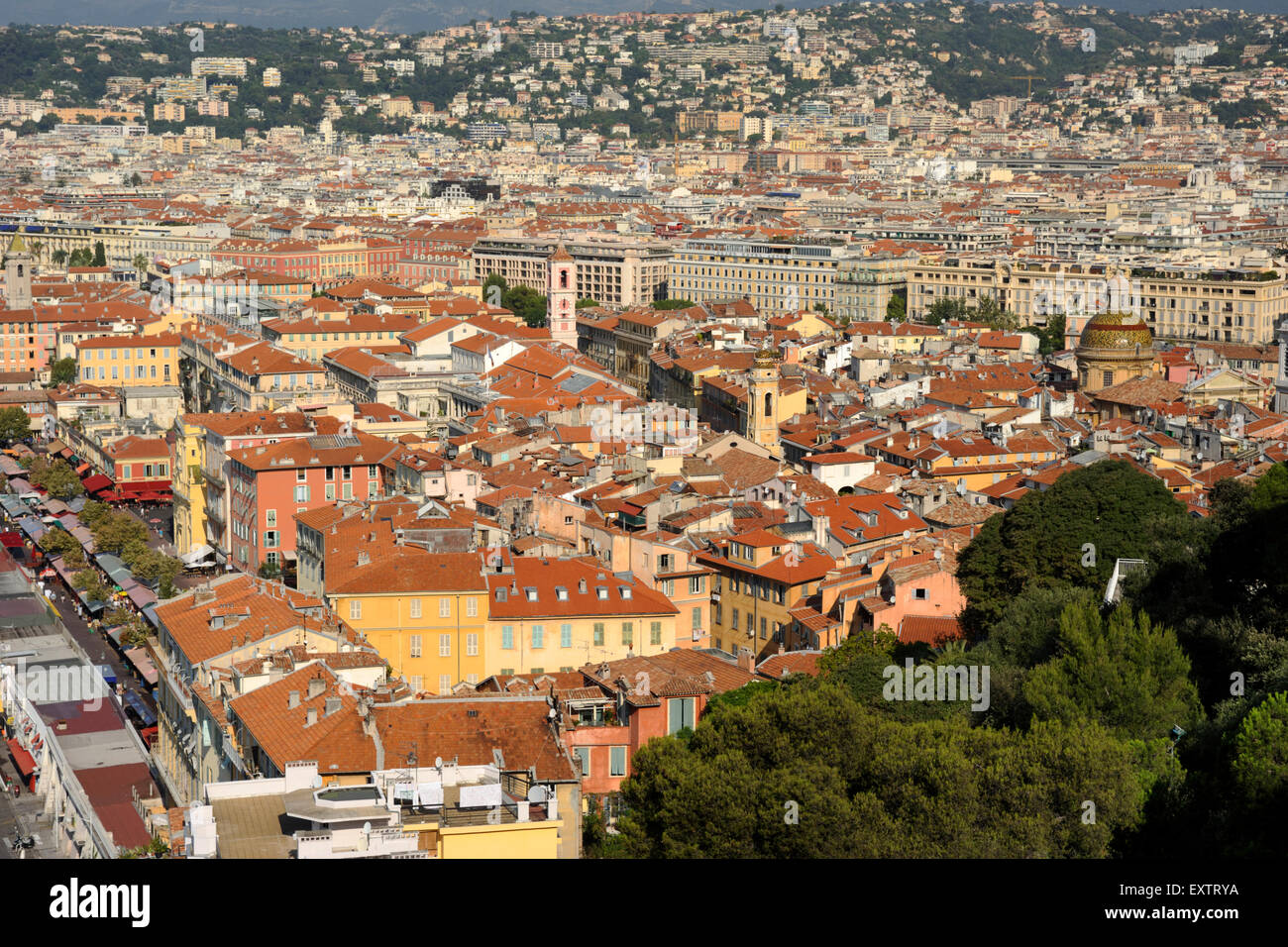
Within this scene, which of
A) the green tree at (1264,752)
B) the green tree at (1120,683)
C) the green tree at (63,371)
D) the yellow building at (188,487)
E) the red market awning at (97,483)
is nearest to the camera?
the green tree at (1264,752)

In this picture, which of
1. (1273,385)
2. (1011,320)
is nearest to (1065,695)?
(1273,385)

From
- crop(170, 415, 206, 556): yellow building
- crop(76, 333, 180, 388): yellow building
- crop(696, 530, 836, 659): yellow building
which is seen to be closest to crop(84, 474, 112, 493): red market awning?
crop(170, 415, 206, 556): yellow building

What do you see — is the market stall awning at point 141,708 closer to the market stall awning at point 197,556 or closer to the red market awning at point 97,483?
the market stall awning at point 197,556

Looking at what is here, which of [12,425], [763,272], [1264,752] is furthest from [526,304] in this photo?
[1264,752]

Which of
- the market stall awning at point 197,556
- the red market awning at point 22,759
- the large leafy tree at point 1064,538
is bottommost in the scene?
the market stall awning at point 197,556

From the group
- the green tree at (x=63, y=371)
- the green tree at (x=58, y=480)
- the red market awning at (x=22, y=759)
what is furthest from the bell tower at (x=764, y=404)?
the green tree at (x=63, y=371)

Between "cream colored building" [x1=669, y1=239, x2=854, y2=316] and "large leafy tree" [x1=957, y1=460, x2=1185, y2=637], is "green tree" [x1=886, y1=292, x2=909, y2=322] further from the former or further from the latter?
"large leafy tree" [x1=957, y1=460, x2=1185, y2=637]
